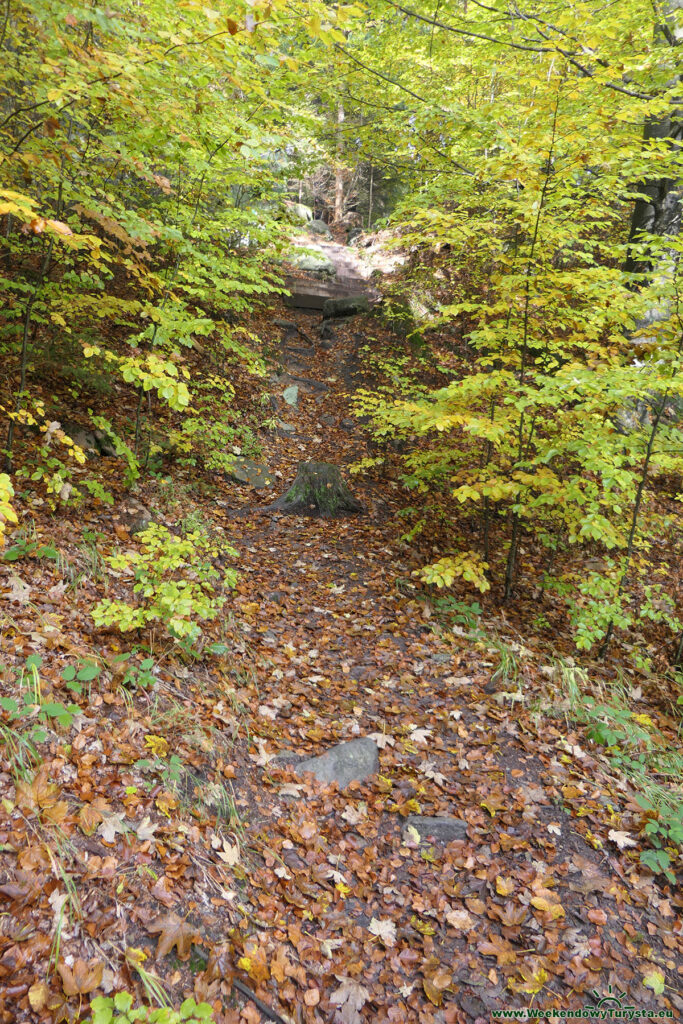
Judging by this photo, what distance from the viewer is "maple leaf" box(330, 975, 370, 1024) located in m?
2.57

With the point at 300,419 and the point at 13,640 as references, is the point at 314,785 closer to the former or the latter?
the point at 13,640

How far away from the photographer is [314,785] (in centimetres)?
376

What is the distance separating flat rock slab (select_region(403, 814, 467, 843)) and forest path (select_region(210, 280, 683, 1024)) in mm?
58

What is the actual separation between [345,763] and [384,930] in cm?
110

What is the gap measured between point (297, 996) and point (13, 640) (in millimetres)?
2457

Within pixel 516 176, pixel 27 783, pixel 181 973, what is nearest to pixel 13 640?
pixel 27 783

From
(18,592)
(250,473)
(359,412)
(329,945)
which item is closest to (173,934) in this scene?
(329,945)

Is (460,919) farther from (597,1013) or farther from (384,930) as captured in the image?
(597,1013)

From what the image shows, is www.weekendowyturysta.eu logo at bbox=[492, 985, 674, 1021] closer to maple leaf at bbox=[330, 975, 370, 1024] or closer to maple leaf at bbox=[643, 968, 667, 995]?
maple leaf at bbox=[643, 968, 667, 995]

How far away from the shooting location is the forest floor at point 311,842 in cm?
234

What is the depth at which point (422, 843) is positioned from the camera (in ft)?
11.5

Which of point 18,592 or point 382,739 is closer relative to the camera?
point 18,592

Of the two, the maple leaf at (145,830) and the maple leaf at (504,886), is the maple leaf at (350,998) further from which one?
the maple leaf at (145,830)

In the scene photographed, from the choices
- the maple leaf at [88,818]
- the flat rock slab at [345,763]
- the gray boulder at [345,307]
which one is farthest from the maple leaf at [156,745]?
the gray boulder at [345,307]
